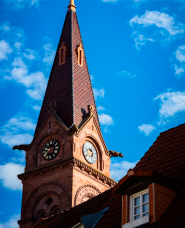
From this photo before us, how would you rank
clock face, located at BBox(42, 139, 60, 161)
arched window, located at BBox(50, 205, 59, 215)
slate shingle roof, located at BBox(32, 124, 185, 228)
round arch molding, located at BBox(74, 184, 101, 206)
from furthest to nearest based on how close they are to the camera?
1. clock face, located at BBox(42, 139, 60, 161)
2. arched window, located at BBox(50, 205, 59, 215)
3. round arch molding, located at BBox(74, 184, 101, 206)
4. slate shingle roof, located at BBox(32, 124, 185, 228)

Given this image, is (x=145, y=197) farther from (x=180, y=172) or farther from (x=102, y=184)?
(x=102, y=184)

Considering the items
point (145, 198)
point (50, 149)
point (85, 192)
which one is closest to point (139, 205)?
point (145, 198)

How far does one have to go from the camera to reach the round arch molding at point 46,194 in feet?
147

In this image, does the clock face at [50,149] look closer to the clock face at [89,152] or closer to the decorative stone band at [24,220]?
the clock face at [89,152]

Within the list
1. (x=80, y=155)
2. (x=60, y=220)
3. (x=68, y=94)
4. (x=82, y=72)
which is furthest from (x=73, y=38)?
(x=60, y=220)

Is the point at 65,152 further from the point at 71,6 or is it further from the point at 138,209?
the point at 138,209

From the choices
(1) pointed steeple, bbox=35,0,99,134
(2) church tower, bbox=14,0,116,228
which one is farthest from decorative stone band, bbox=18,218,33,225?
(1) pointed steeple, bbox=35,0,99,134

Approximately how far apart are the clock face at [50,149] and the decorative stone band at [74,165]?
36.6 inches

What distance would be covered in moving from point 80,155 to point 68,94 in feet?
21.5

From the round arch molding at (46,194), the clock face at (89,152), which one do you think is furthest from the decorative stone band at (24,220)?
the clock face at (89,152)

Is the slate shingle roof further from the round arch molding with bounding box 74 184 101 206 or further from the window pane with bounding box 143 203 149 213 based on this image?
the round arch molding with bounding box 74 184 101 206

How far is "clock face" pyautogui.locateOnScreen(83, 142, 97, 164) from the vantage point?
48.0m

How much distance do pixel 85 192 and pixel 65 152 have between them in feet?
11.3

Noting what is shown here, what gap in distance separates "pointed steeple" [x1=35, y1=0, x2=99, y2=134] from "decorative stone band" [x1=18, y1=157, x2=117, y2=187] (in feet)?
11.9
